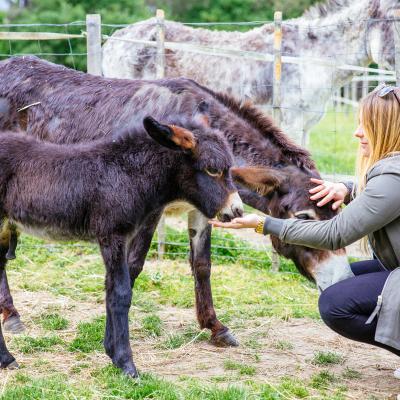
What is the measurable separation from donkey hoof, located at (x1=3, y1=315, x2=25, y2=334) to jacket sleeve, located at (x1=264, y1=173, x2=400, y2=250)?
232cm

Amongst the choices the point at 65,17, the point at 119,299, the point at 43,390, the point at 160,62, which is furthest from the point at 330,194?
the point at 65,17

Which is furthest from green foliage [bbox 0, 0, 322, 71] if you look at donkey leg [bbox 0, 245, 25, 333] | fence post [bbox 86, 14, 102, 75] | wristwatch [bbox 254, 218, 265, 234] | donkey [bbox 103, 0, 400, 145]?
wristwatch [bbox 254, 218, 265, 234]

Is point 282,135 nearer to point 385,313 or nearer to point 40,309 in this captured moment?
point 385,313

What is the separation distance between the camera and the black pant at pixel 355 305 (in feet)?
13.5

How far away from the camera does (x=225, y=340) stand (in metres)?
5.33

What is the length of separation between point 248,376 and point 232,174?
4.21 ft

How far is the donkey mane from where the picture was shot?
5.04 meters

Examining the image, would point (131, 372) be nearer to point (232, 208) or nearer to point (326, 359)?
point (232, 208)

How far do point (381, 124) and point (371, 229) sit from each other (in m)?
0.59

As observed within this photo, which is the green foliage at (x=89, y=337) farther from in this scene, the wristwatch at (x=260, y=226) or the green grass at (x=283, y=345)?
the wristwatch at (x=260, y=226)

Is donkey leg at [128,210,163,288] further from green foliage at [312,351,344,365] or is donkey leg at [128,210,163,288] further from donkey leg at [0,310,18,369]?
green foliage at [312,351,344,365]

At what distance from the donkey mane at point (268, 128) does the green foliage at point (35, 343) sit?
2.06m

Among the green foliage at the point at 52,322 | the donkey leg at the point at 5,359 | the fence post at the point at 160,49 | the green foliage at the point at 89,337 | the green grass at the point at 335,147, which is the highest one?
the fence post at the point at 160,49

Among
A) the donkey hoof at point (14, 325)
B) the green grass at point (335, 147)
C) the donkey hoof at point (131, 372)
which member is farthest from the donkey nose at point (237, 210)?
the green grass at point (335, 147)
